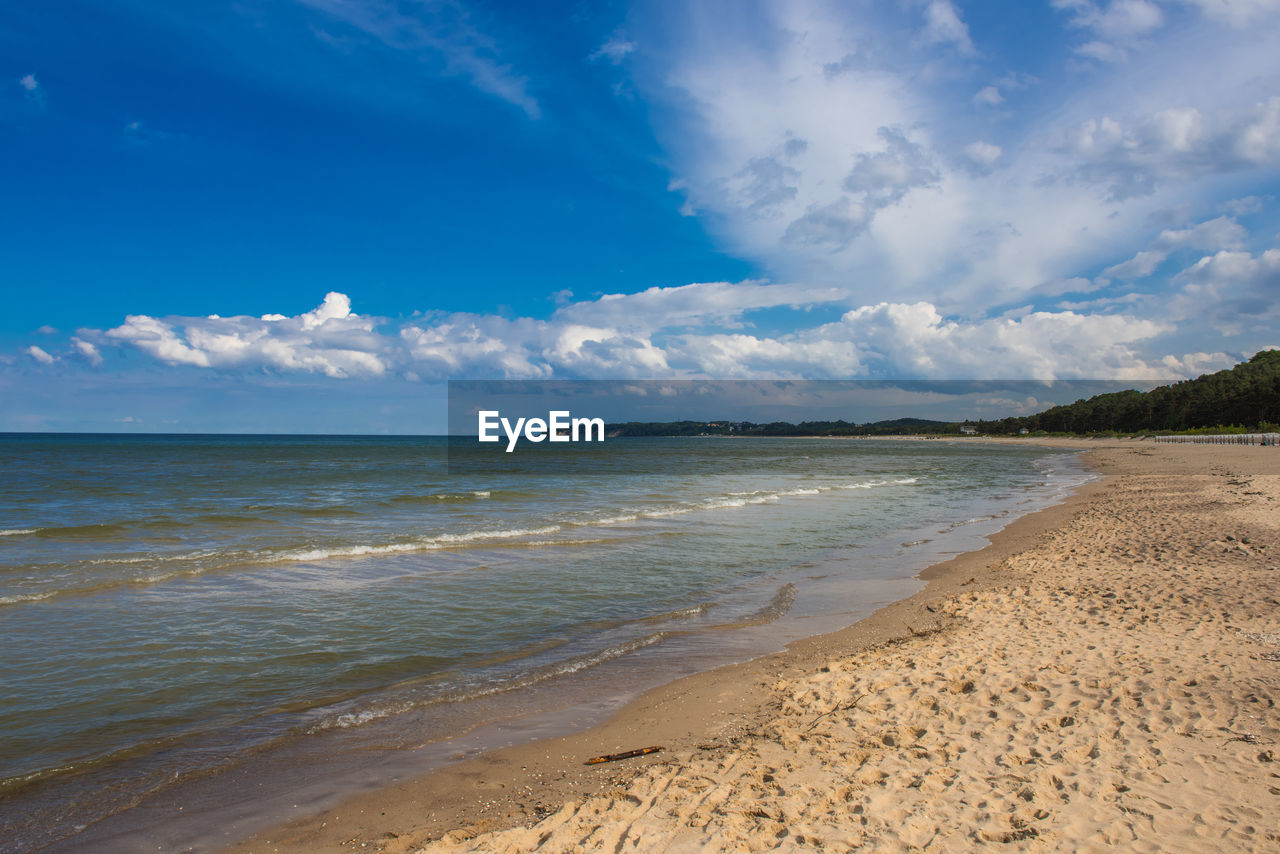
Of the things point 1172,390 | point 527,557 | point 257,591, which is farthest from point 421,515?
point 1172,390

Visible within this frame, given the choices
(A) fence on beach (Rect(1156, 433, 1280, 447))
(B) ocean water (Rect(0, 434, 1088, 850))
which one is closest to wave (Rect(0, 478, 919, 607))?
(B) ocean water (Rect(0, 434, 1088, 850))

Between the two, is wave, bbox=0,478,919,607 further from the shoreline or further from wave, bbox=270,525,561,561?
the shoreline

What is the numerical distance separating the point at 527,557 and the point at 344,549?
4.93 meters

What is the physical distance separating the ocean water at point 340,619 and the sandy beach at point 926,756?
1.13 m

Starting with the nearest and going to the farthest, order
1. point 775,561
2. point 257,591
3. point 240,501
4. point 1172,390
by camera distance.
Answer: point 257,591
point 775,561
point 240,501
point 1172,390

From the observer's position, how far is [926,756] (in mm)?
5344

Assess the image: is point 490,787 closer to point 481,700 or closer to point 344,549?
point 481,700

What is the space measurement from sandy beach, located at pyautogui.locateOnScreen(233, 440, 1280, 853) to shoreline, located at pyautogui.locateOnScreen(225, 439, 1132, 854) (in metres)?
0.02

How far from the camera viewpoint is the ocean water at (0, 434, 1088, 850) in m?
6.29

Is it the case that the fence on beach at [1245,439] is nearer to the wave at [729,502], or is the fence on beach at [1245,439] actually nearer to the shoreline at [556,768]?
the wave at [729,502]

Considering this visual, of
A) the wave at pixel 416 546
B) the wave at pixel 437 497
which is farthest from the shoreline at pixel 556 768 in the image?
the wave at pixel 437 497

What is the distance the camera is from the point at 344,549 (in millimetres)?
17312

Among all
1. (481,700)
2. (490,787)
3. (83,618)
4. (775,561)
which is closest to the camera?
(490,787)

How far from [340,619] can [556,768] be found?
21.4 ft
